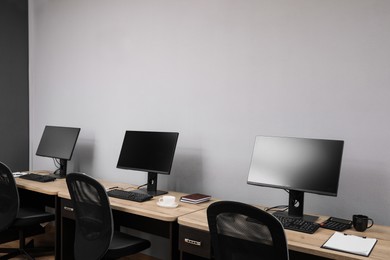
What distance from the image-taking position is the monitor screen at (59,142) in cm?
353

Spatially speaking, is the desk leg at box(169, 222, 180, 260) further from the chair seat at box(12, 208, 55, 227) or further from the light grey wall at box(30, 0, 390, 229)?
the chair seat at box(12, 208, 55, 227)

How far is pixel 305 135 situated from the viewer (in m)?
2.46

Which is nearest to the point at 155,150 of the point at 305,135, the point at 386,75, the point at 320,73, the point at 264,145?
the point at 264,145

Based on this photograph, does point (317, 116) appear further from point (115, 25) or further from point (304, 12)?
point (115, 25)

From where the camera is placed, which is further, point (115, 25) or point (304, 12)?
point (115, 25)

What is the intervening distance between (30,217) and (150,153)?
1142 mm

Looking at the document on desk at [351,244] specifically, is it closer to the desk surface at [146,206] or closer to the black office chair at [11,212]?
the desk surface at [146,206]

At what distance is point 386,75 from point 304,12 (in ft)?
2.17

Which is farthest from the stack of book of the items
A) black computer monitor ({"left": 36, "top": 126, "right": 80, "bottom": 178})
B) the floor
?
black computer monitor ({"left": 36, "top": 126, "right": 80, "bottom": 178})

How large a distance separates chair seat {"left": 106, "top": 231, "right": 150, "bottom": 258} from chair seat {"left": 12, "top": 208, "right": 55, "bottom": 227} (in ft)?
2.80

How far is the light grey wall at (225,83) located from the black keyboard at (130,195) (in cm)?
46

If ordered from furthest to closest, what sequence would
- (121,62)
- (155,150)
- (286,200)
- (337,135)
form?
(121,62) < (155,150) < (286,200) < (337,135)

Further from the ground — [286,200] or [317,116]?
[317,116]

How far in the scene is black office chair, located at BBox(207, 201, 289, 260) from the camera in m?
1.54
